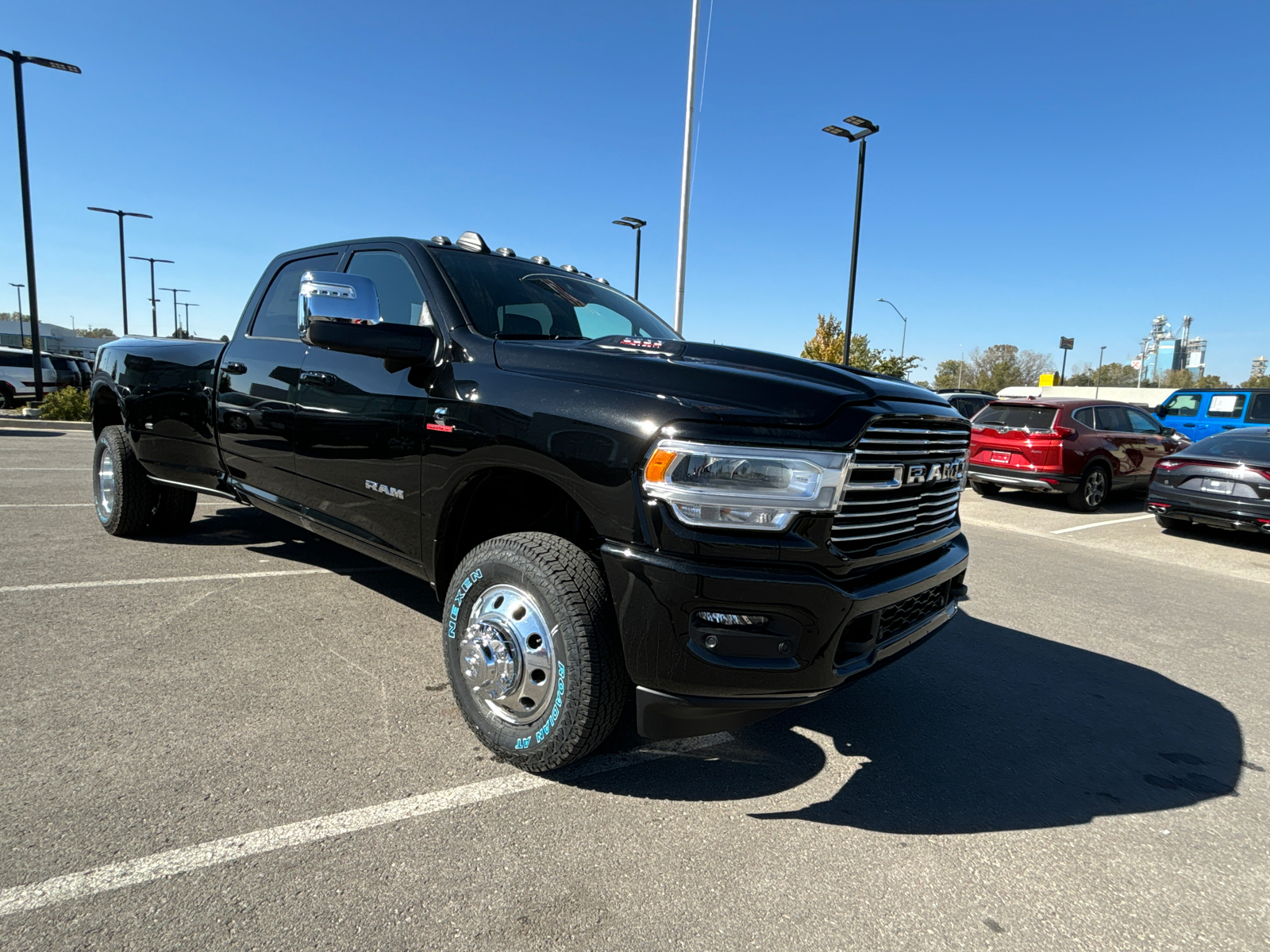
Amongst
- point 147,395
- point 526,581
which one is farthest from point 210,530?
point 526,581

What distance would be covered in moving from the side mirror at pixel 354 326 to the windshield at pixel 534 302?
0.91ft

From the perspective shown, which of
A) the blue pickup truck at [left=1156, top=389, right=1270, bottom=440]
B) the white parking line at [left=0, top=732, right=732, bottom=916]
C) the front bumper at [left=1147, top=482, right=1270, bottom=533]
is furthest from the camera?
the blue pickup truck at [left=1156, top=389, right=1270, bottom=440]

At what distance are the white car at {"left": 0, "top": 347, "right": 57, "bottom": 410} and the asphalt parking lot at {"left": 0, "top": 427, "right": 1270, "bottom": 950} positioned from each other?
2030 centimetres

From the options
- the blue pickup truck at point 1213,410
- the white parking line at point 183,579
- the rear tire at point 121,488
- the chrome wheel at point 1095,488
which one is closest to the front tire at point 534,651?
the white parking line at point 183,579

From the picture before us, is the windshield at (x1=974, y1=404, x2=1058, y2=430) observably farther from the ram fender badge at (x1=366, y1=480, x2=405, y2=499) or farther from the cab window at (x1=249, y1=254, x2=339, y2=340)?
the ram fender badge at (x1=366, y1=480, x2=405, y2=499)

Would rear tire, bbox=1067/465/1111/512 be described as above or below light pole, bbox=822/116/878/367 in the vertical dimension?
below

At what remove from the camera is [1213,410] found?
1495cm

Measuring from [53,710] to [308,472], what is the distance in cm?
136

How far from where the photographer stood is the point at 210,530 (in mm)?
6004

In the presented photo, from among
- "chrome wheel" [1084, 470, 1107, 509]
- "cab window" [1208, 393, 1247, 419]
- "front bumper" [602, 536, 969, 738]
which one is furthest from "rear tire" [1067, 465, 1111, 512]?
"front bumper" [602, 536, 969, 738]

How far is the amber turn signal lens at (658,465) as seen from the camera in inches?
84.7

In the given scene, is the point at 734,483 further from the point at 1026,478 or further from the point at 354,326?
the point at 1026,478

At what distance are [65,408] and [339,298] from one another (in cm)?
1684

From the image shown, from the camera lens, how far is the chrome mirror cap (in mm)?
2875
